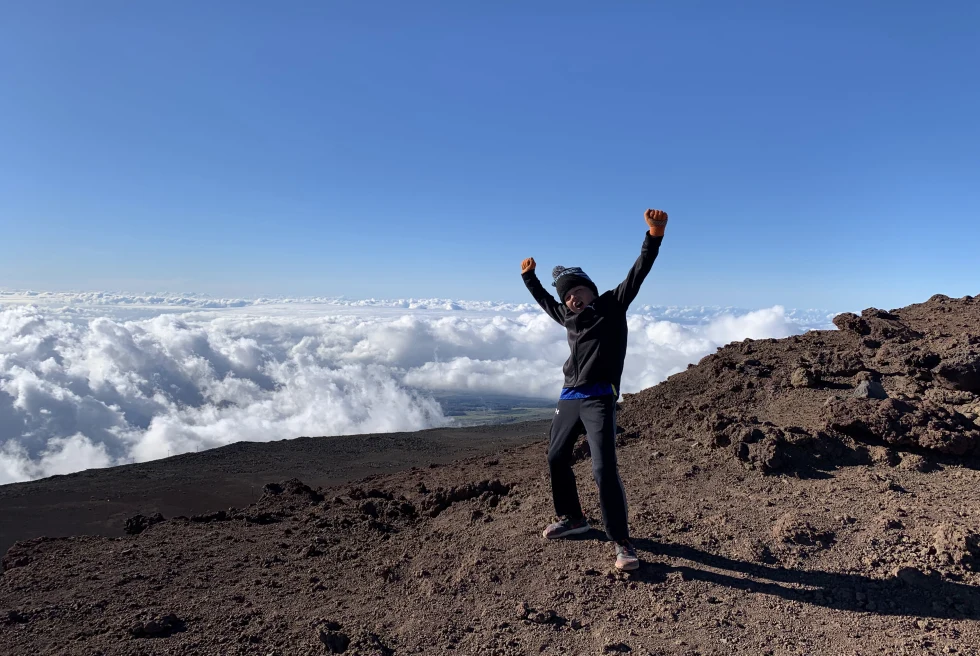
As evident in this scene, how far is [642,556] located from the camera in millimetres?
3879

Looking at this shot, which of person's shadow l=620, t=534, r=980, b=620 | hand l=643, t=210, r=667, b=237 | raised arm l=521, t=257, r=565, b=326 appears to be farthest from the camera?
raised arm l=521, t=257, r=565, b=326

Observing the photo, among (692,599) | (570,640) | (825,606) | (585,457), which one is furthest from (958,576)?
(585,457)

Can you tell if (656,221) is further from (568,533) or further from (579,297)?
(568,533)

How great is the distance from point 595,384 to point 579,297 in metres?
0.62

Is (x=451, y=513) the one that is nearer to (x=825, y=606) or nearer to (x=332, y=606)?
(x=332, y=606)

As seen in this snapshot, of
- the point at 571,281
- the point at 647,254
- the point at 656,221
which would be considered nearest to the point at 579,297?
the point at 571,281

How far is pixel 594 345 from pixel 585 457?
2483mm

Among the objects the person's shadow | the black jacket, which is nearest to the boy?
the black jacket

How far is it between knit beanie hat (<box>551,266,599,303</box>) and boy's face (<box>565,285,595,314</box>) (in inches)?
1.1

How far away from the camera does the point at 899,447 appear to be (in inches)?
199

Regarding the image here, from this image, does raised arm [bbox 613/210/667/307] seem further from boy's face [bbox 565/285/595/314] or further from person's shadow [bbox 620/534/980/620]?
person's shadow [bbox 620/534/980/620]

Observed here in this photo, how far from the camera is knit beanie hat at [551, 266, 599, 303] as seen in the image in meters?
4.17

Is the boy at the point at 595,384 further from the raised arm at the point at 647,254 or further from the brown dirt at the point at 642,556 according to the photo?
the brown dirt at the point at 642,556

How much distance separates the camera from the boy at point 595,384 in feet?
12.5
